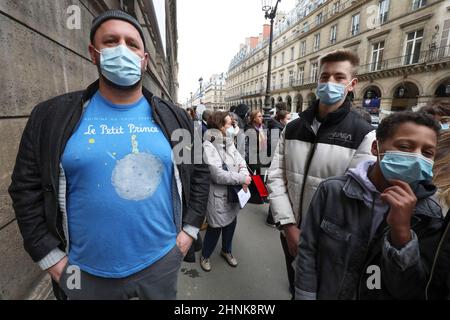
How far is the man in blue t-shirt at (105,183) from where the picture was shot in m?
1.22

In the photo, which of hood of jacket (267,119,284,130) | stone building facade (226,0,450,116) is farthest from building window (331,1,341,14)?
hood of jacket (267,119,284,130)

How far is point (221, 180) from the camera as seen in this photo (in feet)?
8.52

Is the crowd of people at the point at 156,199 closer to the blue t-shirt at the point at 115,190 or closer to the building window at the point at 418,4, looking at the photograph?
the blue t-shirt at the point at 115,190

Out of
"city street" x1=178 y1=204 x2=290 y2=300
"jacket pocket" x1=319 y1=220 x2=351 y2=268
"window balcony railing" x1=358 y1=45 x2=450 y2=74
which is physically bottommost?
"city street" x1=178 y1=204 x2=290 y2=300

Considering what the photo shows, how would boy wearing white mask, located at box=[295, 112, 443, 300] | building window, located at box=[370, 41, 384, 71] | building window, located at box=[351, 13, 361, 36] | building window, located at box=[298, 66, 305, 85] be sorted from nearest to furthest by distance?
boy wearing white mask, located at box=[295, 112, 443, 300] < building window, located at box=[370, 41, 384, 71] < building window, located at box=[351, 13, 361, 36] < building window, located at box=[298, 66, 305, 85]

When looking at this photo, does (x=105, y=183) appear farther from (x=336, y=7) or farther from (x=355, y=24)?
(x=336, y=7)

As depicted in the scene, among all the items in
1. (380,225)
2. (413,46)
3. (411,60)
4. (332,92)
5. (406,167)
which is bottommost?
(380,225)

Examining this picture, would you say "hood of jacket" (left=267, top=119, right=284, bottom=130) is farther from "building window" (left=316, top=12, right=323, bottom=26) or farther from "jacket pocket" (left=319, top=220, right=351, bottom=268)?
"building window" (left=316, top=12, right=323, bottom=26)

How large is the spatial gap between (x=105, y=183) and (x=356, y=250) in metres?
1.53

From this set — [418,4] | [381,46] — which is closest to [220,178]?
[418,4]

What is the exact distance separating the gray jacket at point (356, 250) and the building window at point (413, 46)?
906 inches

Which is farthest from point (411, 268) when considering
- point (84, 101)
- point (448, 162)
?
point (84, 101)

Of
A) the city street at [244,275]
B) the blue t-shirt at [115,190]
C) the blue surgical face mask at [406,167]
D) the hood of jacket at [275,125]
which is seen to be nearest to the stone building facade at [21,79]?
the blue t-shirt at [115,190]

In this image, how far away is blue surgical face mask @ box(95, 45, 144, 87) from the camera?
4.42 ft
